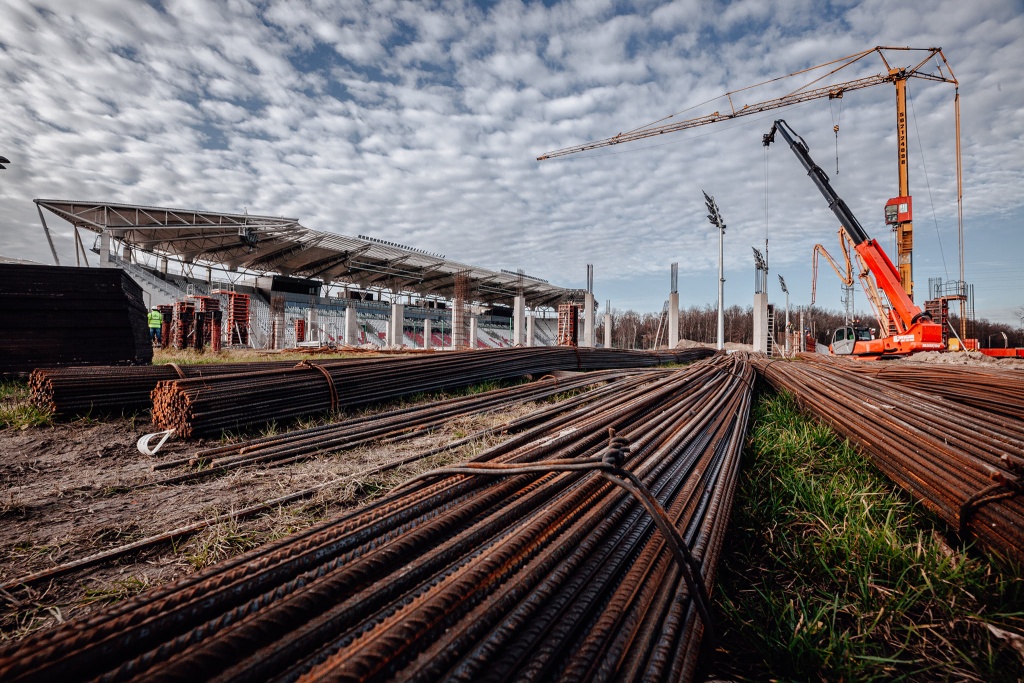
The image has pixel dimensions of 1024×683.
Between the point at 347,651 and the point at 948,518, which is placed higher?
the point at 347,651

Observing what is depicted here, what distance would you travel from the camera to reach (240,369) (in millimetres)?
4742

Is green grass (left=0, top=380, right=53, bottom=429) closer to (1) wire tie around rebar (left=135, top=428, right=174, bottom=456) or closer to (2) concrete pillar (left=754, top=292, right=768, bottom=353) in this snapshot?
(1) wire tie around rebar (left=135, top=428, right=174, bottom=456)

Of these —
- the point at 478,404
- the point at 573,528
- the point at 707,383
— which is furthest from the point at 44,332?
the point at 707,383

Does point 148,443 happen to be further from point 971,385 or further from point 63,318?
point 971,385

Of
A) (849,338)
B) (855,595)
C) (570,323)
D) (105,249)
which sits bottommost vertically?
(855,595)

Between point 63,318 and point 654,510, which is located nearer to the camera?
point 654,510

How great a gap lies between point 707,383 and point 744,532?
2987 mm

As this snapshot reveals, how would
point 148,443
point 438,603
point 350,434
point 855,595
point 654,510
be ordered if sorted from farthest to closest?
point 350,434 → point 148,443 → point 855,595 → point 654,510 → point 438,603

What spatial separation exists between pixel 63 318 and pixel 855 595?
7988mm

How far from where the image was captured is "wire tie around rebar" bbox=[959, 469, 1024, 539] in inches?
72.9

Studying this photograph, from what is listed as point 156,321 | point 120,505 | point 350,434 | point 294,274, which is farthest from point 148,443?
point 294,274

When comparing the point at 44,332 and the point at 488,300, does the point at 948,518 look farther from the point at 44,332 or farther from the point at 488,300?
the point at 488,300

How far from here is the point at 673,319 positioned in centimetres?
2162

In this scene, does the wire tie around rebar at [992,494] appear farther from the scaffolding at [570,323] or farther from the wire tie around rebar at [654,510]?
the scaffolding at [570,323]
